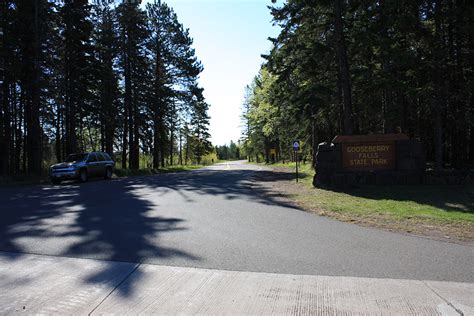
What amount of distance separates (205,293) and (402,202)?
30.3ft

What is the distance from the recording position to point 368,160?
15805 mm

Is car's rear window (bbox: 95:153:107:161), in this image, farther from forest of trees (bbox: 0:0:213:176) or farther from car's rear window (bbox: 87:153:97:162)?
forest of trees (bbox: 0:0:213:176)

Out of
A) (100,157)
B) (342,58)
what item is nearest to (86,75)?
(100,157)

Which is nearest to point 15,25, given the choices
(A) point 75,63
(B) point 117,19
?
(A) point 75,63

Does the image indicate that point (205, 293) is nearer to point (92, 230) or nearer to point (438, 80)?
point (92, 230)

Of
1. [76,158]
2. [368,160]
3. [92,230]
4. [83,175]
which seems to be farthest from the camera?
[76,158]

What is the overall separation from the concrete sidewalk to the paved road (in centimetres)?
31

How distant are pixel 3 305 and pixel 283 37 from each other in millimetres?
19296

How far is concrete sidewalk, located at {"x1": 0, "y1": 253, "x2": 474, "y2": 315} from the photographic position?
372cm

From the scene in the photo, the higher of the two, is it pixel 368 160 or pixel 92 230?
pixel 368 160

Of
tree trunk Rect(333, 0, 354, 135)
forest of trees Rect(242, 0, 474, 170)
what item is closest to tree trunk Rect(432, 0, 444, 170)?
forest of trees Rect(242, 0, 474, 170)

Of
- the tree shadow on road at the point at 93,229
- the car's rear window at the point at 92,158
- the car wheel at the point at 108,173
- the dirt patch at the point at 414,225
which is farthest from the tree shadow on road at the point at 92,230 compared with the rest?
the car wheel at the point at 108,173

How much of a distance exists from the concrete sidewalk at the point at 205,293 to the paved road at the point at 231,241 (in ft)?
1.02

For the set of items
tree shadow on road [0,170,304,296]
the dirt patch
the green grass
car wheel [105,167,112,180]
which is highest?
car wheel [105,167,112,180]
